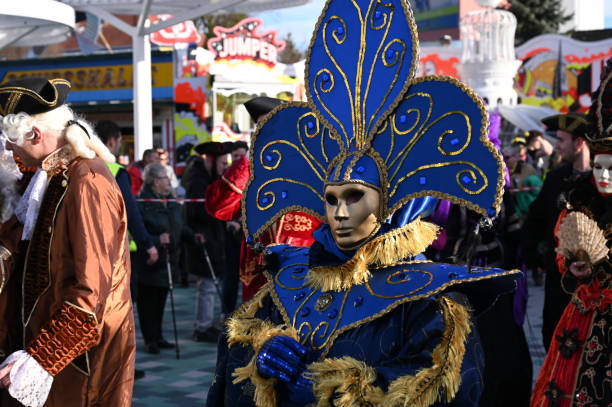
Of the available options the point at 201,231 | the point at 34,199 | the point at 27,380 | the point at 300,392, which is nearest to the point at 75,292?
the point at 27,380

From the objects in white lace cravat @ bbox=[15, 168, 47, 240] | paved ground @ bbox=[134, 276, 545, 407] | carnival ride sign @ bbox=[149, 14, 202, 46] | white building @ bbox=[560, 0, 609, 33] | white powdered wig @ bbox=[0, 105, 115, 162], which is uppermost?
white building @ bbox=[560, 0, 609, 33]

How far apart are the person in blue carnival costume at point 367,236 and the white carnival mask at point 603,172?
5.80 feet

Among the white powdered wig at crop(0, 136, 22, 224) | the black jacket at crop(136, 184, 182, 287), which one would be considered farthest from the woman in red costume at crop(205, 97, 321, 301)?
the white powdered wig at crop(0, 136, 22, 224)

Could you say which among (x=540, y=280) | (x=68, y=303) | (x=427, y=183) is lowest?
(x=540, y=280)

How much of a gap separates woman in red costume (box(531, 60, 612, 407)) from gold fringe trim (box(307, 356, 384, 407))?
2.02 metres

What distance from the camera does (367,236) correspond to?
2691 millimetres

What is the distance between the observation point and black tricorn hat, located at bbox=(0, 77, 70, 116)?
3471mm

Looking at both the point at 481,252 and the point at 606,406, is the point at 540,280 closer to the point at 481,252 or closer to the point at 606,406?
the point at 481,252

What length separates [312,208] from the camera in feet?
9.55

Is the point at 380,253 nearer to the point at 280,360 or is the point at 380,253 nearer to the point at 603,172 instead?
the point at 280,360

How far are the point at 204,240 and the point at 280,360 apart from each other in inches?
254

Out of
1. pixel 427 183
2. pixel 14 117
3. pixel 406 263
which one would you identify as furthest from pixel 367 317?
pixel 14 117

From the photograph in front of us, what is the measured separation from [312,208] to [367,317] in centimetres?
48

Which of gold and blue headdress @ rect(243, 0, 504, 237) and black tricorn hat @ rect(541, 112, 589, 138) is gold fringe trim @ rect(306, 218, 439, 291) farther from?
black tricorn hat @ rect(541, 112, 589, 138)
